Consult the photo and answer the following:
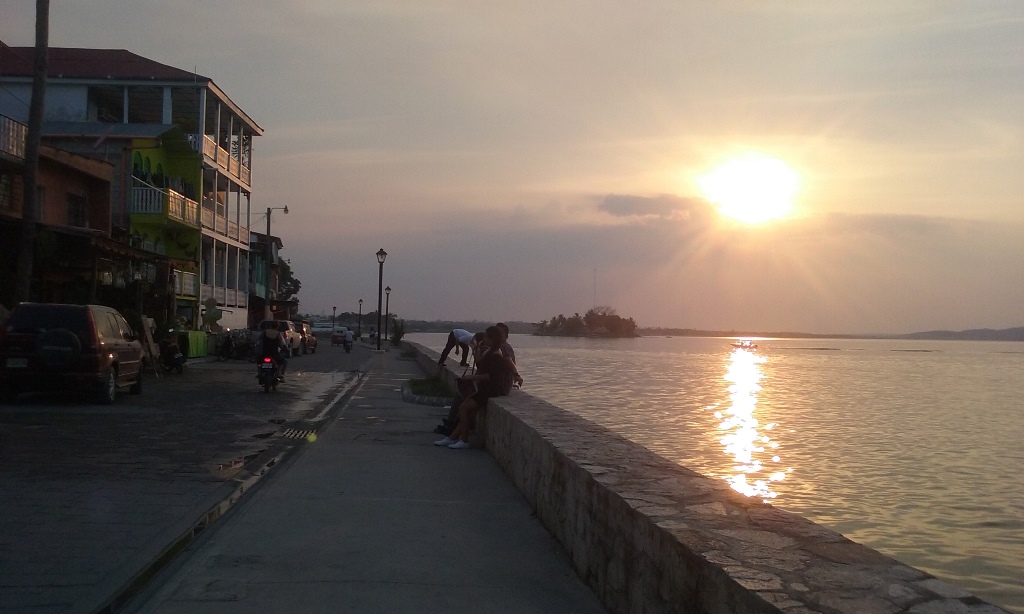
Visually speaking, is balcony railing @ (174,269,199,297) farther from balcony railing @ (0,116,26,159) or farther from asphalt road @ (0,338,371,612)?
asphalt road @ (0,338,371,612)

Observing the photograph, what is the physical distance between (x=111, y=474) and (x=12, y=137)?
61.6ft

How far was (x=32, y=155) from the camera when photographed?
1939 centimetres

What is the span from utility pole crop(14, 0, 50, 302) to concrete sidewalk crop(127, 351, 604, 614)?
39.1 ft

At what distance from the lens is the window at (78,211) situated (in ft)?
91.8

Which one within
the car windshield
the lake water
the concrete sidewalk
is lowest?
the lake water

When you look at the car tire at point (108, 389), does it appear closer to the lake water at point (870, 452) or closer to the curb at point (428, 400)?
the curb at point (428, 400)

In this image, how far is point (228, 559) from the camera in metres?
5.89

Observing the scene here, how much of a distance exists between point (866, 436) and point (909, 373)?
31.5 meters

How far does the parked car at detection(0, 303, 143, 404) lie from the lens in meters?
14.7

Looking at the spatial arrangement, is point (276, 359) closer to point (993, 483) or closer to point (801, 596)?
point (993, 483)

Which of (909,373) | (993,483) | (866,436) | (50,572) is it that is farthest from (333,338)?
(50,572)

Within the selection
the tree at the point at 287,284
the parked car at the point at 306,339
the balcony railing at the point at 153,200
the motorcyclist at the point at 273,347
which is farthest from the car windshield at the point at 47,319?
the tree at the point at 287,284

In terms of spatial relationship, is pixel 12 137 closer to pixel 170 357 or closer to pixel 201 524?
pixel 170 357

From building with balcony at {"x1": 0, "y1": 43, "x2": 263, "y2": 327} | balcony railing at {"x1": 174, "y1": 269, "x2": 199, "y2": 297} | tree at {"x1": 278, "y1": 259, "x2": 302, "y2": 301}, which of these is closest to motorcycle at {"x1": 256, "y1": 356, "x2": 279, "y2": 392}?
building with balcony at {"x1": 0, "y1": 43, "x2": 263, "y2": 327}
